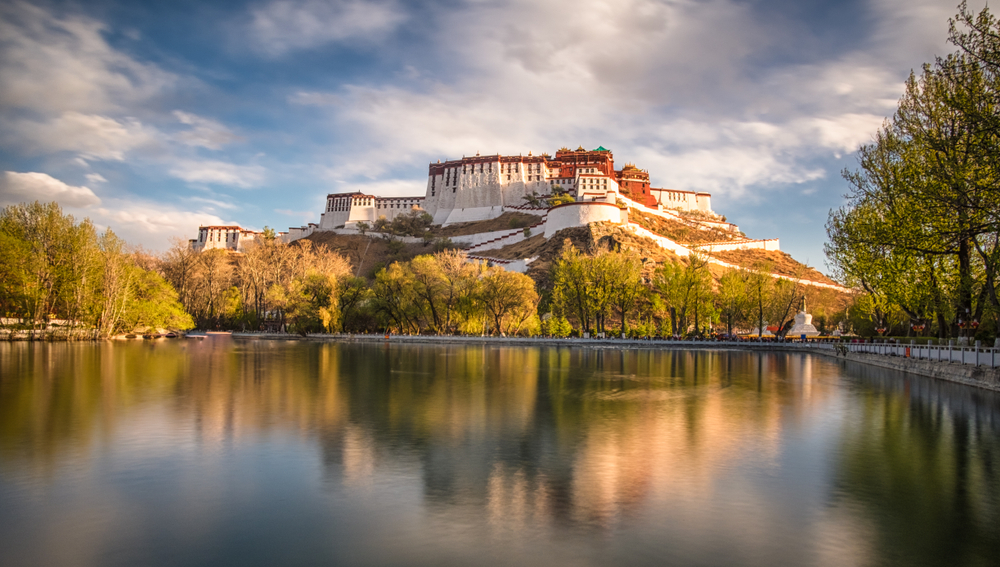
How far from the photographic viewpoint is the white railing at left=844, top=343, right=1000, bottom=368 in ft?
74.0

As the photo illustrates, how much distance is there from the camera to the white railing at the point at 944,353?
22544mm

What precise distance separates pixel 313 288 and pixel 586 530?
5331 centimetres

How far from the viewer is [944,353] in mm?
26609

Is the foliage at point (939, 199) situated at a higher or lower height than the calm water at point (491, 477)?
higher

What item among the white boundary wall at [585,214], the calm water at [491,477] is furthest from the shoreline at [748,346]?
the white boundary wall at [585,214]

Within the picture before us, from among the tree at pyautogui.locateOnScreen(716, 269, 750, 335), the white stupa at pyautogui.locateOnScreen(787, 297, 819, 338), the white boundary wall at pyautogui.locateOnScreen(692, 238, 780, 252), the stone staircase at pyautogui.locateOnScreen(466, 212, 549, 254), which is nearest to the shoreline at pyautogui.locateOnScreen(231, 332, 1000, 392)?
the tree at pyautogui.locateOnScreen(716, 269, 750, 335)

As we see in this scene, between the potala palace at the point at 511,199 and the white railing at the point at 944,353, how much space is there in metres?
57.8

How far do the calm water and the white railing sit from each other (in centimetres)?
296

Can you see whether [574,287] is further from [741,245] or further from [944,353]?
[741,245]

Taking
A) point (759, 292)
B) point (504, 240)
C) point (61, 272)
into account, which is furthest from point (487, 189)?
point (61, 272)

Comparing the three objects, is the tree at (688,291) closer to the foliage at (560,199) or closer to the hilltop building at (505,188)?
the foliage at (560,199)

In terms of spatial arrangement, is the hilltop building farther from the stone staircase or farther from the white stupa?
the white stupa

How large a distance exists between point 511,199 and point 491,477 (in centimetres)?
10312

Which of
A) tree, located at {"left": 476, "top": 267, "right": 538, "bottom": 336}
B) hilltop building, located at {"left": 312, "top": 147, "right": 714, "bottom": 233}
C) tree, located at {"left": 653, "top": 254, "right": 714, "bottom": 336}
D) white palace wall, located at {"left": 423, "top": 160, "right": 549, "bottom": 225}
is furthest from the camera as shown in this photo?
white palace wall, located at {"left": 423, "top": 160, "right": 549, "bottom": 225}
